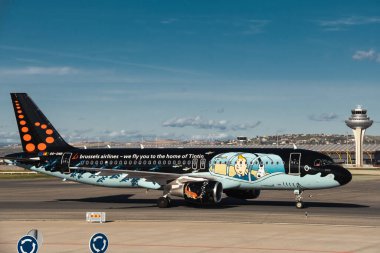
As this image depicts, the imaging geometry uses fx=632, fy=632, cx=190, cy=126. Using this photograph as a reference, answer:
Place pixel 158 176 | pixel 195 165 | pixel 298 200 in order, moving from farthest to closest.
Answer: pixel 158 176
pixel 195 165
pixel 298 200

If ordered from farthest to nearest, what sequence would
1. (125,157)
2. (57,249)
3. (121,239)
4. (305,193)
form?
(305,193) → (125,157) → (121,239) → (57,249)

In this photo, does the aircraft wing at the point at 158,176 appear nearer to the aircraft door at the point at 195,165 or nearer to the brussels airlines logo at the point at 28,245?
the aircraft door at the point at 195,165

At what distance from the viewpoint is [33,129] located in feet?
168

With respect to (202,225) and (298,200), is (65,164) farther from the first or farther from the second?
(202,225)

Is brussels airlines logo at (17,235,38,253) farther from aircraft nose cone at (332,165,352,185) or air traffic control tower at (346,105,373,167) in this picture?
air traffic control tower at (346,105,373,167)

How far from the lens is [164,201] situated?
4459 cm

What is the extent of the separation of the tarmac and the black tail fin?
4505 millimetres

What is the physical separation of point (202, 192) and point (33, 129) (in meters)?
16.7

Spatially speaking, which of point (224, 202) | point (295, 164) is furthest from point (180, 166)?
point (295, 164)

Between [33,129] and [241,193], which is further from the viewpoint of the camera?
[33,129]

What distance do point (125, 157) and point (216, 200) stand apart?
9846 millimetres

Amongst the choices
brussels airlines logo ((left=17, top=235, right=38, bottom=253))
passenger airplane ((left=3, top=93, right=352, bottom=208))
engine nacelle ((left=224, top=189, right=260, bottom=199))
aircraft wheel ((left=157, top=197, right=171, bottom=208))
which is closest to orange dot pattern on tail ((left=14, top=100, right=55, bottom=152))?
passenger airplane ((left=3, top=93, right=352, bottom=208))

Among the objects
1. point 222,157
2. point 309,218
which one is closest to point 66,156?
point 222,157

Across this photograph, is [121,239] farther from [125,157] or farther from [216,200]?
[125,157]
